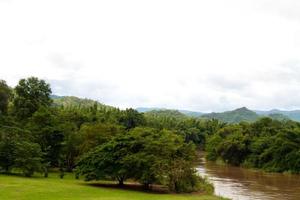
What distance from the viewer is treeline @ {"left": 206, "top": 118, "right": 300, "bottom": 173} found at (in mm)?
88562

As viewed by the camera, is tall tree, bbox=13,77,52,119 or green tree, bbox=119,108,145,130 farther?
green tree, bbox=119,108,145,130

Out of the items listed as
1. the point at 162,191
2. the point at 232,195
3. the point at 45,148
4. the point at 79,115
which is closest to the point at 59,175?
the point at 45,148

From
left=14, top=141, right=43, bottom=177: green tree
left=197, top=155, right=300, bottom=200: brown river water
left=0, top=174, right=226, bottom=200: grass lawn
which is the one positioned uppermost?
left=14, top=141, right=43, bottom=177: green tree

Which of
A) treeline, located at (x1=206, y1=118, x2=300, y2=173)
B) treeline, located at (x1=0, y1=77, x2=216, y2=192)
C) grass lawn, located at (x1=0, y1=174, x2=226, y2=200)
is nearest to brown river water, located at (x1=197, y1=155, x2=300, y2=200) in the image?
treeline, located at (x1=0, y1=77, x2=216, y2=192)

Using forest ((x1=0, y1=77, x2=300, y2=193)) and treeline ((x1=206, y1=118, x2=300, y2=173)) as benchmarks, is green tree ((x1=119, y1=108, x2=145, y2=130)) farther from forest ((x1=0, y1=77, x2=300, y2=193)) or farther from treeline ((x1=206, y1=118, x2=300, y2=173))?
forest ((x1=0, y1=77, x2=300, y2=193))

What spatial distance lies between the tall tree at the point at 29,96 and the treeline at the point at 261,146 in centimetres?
4665

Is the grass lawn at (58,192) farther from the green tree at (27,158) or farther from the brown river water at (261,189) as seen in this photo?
the brown river water at (261,189)

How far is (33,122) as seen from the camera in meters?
61.6

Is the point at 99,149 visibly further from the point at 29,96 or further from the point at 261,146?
the point at 261,146

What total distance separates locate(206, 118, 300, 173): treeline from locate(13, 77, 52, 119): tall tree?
46.7 m

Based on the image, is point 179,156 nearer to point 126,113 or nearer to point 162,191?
point 162,191

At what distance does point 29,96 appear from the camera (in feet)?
247

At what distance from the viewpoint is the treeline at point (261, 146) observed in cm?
8856

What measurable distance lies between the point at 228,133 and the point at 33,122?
231 feet
